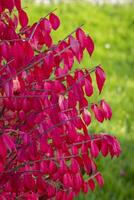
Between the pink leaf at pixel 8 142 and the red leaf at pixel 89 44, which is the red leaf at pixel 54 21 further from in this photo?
the pink leaf at pixel 8 142

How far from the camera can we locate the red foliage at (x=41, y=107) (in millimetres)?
2562

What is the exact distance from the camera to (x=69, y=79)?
2736 mm

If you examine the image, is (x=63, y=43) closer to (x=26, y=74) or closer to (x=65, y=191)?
(x=26, y=74)

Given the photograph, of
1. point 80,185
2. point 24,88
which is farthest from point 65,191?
point 24,88

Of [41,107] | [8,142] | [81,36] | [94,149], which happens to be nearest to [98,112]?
[94,149]

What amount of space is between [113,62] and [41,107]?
6994 millimetres

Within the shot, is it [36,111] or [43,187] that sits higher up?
[36,111]

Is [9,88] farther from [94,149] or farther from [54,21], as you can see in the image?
[94,149]

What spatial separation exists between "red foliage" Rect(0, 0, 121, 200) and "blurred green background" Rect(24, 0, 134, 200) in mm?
1904

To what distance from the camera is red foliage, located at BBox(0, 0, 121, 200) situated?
8.41 ft

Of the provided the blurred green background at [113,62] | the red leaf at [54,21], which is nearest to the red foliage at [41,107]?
the red leaf at [54,21]

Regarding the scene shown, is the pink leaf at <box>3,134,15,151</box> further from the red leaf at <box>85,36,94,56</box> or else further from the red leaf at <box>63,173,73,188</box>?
the red leaf at <box>85,36,94,56</box>

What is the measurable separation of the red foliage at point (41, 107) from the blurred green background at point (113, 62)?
6.25 feet

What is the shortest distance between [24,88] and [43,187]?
1.82 ft
